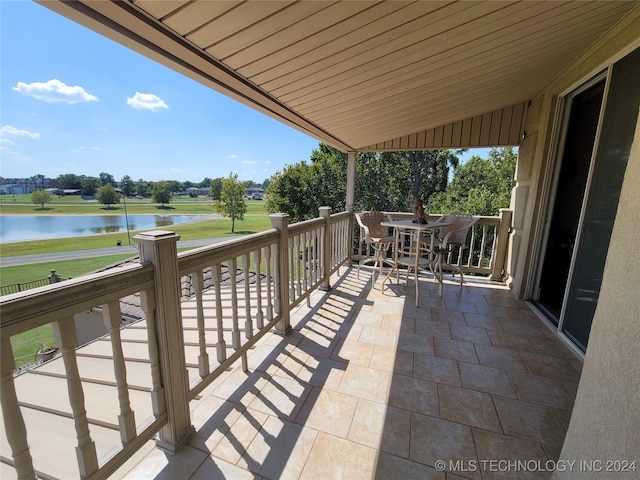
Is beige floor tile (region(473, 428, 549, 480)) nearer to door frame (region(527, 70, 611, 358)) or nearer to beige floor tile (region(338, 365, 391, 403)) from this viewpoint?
beige floor tile (region(338, 365, 391, 403))

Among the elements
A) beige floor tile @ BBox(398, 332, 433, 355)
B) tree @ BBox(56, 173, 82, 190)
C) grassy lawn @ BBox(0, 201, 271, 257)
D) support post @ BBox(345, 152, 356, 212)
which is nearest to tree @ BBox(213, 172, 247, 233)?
grassy lawn @ BBox(0, 201, 271, 257)

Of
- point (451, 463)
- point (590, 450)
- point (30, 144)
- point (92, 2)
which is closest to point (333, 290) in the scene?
point (451, 463)

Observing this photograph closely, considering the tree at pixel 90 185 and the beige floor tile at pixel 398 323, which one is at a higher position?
the tree at pixel 90 185

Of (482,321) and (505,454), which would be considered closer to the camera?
(505,454)

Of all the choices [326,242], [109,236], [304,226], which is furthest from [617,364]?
[109,236]

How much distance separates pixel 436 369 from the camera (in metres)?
2.19

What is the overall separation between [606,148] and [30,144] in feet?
127

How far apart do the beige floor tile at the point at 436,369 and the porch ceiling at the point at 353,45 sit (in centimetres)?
234

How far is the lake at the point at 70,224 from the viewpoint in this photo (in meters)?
26.8

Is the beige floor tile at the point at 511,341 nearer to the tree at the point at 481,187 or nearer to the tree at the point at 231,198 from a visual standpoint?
the tree at the point at 481,187

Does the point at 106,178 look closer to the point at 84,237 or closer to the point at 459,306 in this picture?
the point at 84,237

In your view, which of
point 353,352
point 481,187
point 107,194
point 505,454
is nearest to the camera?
point 505,454

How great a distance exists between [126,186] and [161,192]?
9213 millimetres

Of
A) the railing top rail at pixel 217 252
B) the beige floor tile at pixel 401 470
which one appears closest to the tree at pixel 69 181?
the railing top rail at pixel 217 252
